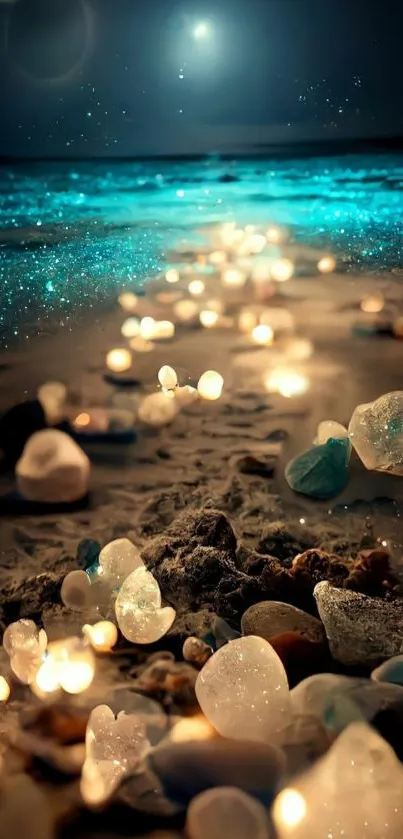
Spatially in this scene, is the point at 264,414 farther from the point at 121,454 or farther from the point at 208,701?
the point at 208,701

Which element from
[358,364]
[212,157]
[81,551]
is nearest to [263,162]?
[212,157]

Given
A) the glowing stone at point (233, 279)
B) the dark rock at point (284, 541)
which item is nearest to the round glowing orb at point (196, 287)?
the glowing stone at point (233, 279)

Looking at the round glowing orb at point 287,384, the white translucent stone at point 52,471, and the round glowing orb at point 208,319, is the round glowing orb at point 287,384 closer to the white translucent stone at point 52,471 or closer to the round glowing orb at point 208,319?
the round glowing orb at point 208,319

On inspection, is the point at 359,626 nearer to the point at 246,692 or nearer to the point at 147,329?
the point at 246,692

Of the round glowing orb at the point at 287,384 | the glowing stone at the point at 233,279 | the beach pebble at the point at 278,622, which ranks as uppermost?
the glowing stone at the point at 233,279

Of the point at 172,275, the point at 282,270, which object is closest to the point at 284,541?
the point at 282,270

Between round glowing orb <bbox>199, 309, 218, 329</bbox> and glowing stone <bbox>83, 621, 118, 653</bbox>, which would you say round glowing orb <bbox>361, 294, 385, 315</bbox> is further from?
glowing stone <bbox>83, 621, 118, 653</bbox>

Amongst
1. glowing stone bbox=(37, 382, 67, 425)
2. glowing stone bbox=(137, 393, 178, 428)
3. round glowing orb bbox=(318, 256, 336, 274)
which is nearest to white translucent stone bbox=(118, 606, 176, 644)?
glowing stone bbox=(137, 393, 178, 428)
